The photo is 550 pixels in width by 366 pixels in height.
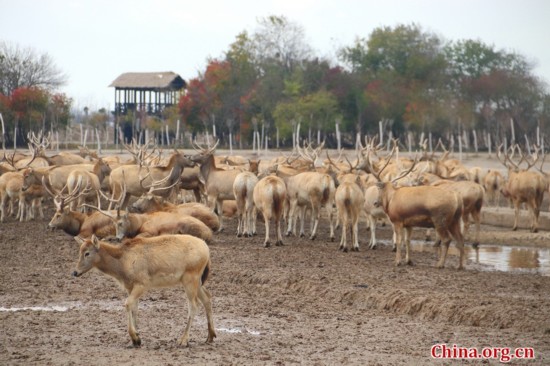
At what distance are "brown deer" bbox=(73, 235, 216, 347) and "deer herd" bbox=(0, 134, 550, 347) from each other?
0.01 m

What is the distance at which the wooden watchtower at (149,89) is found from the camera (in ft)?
254

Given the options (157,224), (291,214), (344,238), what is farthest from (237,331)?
(291,214)

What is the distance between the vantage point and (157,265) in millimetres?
10953

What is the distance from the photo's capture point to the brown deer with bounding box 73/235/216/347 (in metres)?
10.9

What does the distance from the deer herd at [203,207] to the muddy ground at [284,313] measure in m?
0.67

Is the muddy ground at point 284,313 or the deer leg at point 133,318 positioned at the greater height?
the deer leg at point 133,318

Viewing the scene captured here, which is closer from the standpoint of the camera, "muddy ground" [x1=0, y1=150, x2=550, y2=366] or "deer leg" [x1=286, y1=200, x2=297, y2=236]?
"muddy ground" [x1=0, y1=150, x2=550, y2=366]

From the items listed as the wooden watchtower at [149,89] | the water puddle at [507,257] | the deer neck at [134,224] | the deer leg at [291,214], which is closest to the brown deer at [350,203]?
the water puddle at [507,257]

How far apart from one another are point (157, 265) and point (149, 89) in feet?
225

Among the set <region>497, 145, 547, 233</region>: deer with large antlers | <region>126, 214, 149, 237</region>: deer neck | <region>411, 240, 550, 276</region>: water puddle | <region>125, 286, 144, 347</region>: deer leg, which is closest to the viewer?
<region>125, 286, 144, 347</region>: deer leg

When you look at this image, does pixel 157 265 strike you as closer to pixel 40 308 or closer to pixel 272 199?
pixel 40 308

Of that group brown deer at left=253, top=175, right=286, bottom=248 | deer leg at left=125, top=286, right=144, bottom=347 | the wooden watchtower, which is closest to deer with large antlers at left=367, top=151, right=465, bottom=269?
brown deer at left=253, top=175, right=286, bottom=248

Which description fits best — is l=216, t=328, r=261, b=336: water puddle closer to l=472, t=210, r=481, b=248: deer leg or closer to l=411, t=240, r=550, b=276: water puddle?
l=411, t=240, r=550, b=276: water puddle

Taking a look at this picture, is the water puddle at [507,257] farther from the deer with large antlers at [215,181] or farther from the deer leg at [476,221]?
the deer with large antlers at [215,181]
